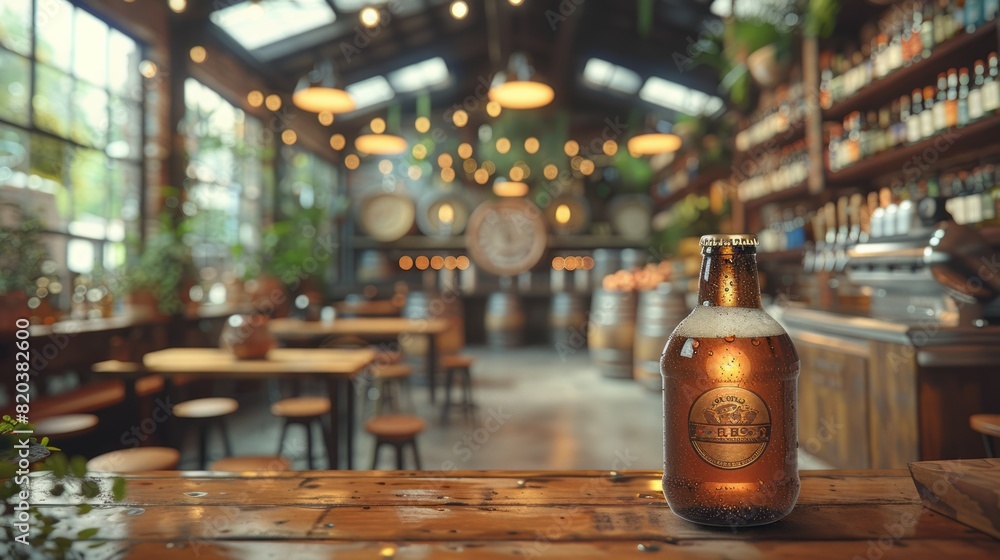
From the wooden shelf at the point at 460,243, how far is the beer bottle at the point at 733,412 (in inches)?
397

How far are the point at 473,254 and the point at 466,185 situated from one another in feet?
7.26

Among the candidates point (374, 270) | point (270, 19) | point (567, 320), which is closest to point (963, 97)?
point (567, 320)

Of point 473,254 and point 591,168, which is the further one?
point 591,168

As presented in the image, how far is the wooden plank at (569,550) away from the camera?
2.13 feet

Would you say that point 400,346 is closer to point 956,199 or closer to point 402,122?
Result: point 956,199

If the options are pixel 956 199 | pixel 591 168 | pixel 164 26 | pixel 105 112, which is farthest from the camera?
pixel 591 168

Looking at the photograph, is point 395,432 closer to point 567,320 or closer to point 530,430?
point 530,430

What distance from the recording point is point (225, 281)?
640 cm

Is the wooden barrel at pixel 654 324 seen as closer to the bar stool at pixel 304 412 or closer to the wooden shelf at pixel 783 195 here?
the wooden shelf at pixel 783 195

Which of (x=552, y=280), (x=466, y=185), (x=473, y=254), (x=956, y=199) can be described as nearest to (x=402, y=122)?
(x=466, y=185)

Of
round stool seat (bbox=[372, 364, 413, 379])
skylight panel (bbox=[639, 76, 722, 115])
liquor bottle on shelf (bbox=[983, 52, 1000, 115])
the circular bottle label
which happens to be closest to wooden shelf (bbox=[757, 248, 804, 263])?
liquor bottle on shelf (bbox=[983, 52, 1000, 115])

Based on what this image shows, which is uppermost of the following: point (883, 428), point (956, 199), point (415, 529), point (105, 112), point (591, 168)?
point (591, 168)

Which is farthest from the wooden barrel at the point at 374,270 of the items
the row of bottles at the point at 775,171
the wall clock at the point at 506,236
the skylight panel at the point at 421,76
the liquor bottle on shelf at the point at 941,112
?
the liquor bottle on shelf at the point at 941,112

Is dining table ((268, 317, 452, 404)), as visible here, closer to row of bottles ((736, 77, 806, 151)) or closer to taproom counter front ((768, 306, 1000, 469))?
taproom counter front ((768, 306, 1000, 469))
